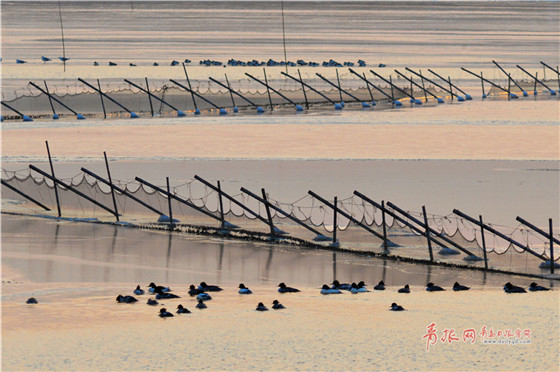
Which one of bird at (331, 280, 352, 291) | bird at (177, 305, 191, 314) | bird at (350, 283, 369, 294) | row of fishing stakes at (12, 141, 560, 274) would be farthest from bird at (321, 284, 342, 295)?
row of fishing stakes at (12, 141, 560, 274)

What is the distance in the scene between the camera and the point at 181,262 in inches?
1110

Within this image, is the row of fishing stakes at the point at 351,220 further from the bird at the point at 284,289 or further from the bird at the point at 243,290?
the bird at the point at 243,290

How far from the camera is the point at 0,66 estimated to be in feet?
276

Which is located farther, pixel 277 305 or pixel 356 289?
pixel 356 289

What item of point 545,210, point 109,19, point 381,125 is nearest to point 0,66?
point 381,125

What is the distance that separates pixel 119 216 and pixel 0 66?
177ft

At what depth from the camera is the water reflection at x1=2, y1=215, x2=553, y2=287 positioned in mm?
26406

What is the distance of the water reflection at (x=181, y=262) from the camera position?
2641cm

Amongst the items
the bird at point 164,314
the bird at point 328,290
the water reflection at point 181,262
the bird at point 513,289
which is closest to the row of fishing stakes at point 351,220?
the water reflection at point 181,262

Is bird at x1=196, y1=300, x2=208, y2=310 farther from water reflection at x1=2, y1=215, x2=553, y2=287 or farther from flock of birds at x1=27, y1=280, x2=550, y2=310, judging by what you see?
water reflection at x1=2, y1=215, x2=553, y2=287

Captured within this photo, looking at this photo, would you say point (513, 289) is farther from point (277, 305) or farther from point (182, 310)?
point (182, 310)

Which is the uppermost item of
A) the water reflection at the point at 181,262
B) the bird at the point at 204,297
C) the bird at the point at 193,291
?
the water reflection at the point at 181,262

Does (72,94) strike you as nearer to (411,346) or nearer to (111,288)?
(111,288)

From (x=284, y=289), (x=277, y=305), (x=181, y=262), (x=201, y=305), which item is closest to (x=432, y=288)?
(x=284, y=289)
